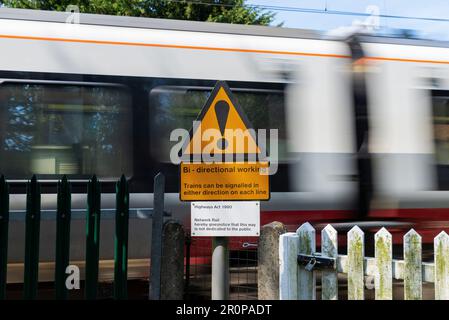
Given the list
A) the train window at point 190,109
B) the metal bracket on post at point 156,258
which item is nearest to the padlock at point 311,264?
the metal bracket on post at point 156,258

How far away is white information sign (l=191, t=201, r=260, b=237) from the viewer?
135 inches

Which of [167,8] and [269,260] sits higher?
[167,8]

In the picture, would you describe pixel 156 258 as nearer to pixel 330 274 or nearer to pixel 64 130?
pixel 330 274

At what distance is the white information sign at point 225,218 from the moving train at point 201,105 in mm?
2366

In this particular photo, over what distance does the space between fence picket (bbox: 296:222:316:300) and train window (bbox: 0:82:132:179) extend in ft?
8.78

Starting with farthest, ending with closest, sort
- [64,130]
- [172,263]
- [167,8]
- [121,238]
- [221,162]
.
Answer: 1. [167,8]
2. [64,130]
3. [121,238]
4. [172,263]
5. [221,162]

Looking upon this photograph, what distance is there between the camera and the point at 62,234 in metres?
3.98

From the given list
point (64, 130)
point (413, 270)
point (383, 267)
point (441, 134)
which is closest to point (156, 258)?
point (383, 267)

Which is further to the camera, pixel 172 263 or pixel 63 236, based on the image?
pixel 63 236

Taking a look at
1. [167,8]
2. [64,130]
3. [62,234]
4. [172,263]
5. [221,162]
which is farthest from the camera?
[167,8]

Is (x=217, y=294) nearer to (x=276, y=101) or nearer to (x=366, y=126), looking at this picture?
(x=276, y=101)

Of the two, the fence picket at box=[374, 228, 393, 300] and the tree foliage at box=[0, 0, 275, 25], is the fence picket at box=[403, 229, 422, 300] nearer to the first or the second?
the fence picket at box=[374, 228, 393, 300]

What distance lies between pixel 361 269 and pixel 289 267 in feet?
1.59

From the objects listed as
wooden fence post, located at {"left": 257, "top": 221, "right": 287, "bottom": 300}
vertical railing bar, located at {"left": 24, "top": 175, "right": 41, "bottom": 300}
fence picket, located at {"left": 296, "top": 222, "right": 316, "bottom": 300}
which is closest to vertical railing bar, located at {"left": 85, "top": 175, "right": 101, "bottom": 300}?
vertical railing bar, located at {"left": 24, "top": 175, "right": 41, "bottom": 300}
